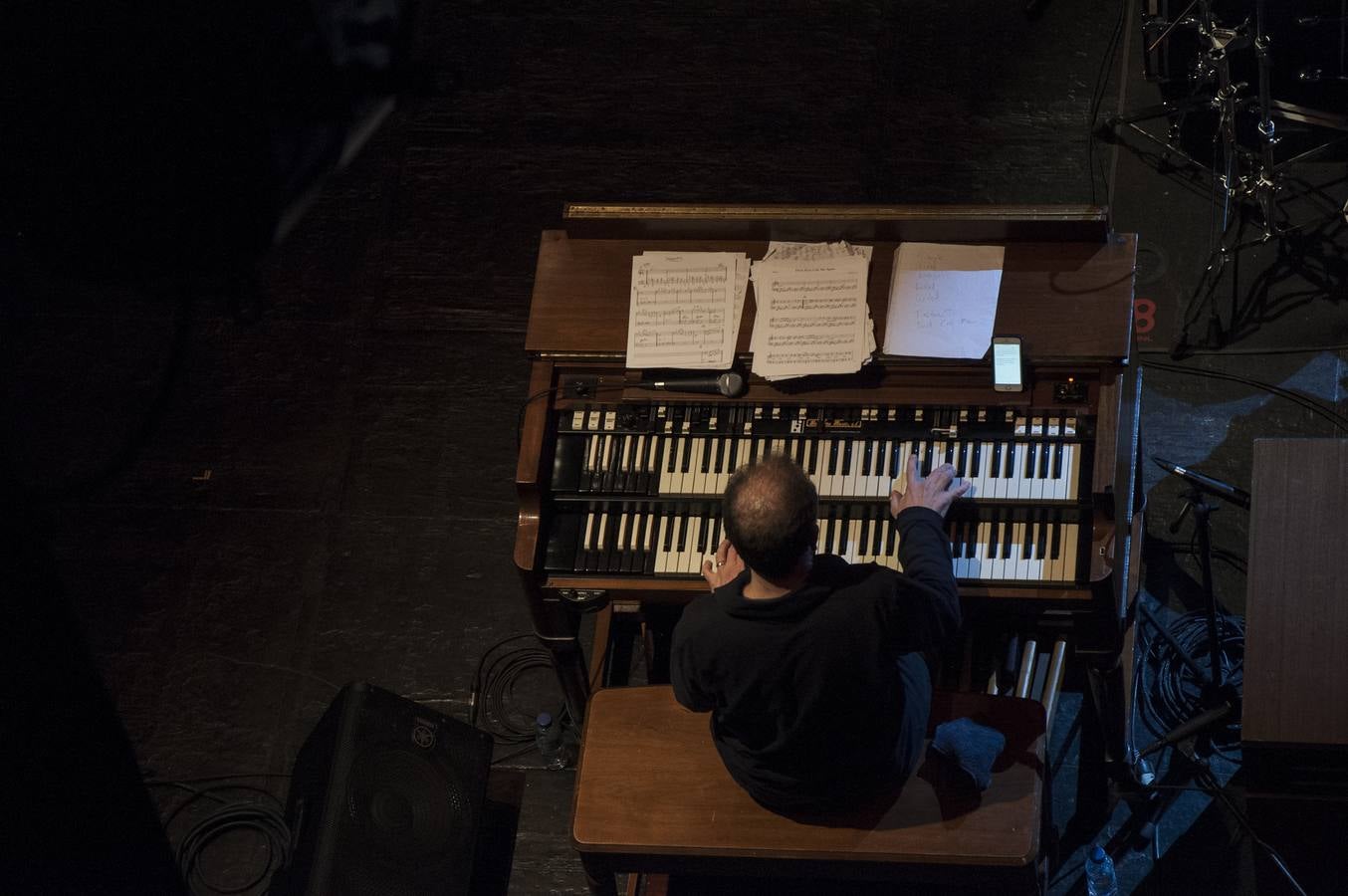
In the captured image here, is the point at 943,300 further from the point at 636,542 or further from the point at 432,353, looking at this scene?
the point at 432,353

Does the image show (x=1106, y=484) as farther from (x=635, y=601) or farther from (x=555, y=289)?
(x=555, y=289)

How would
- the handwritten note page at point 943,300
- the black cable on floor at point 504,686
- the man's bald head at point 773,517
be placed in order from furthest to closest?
the black cable on floor at point 504,686 → the handwritten note page at point 943,300 → the man's bald head at point 773,517

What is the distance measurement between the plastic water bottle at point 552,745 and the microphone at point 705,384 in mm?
1277

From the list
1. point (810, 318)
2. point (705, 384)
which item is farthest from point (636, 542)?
point (810, 318)

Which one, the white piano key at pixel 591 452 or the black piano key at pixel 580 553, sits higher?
the white piano key at pixel 591 452

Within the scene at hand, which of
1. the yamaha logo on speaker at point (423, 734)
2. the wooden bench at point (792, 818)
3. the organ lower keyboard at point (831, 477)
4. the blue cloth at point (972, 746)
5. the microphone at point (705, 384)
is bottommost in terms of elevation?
the yamaha logo on speaker at point (423, 734)

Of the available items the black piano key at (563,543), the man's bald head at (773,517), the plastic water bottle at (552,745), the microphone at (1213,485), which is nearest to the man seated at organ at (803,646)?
the man's bald head at (773,517)

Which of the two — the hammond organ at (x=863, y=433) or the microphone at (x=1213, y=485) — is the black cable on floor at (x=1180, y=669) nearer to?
the microphone at (x=1213, y=485)

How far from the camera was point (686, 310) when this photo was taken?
4254 millimetres

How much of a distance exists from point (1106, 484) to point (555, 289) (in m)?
1.78

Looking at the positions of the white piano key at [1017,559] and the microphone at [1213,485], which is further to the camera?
the microphone at [1213,485]

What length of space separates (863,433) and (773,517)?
1.05 m

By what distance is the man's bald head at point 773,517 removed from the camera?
319 cm

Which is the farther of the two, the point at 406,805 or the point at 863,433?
the point at 406,805
